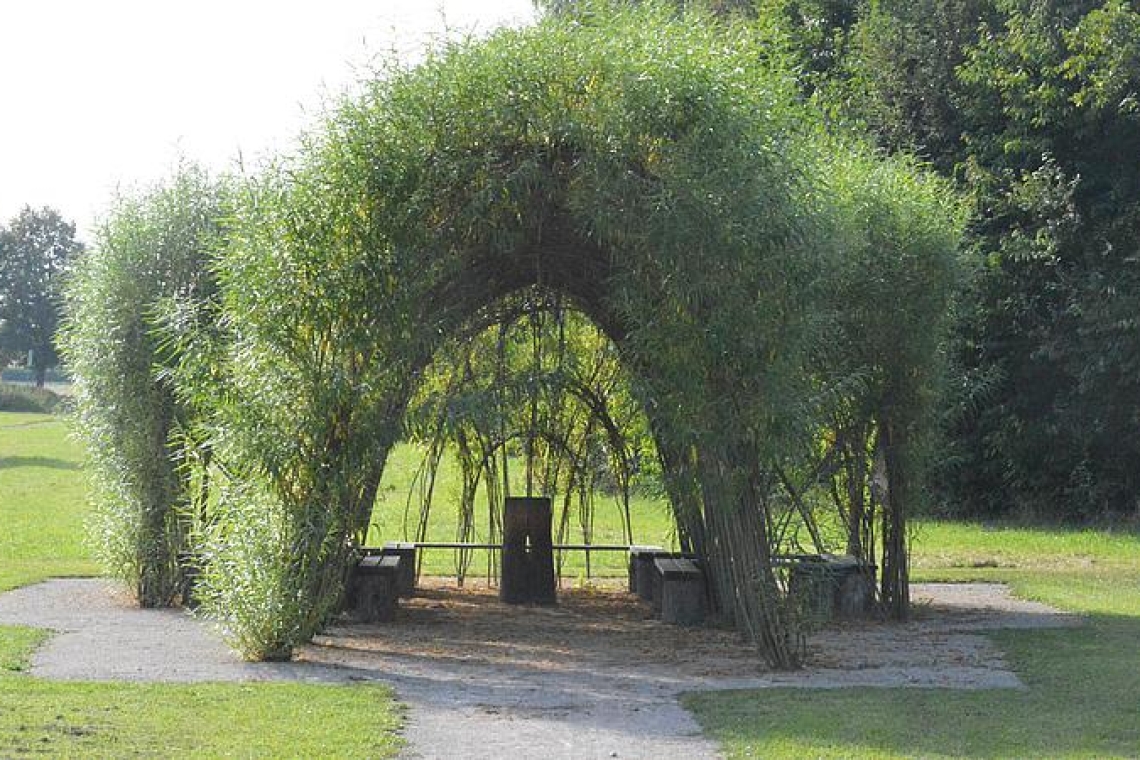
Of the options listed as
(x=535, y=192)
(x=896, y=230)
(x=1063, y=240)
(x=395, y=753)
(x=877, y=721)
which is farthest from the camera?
(x=1063, y=240)

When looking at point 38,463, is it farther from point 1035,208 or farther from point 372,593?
point 372,593

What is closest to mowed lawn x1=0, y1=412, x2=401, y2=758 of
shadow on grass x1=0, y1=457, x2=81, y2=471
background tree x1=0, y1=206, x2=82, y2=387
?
shadow on grass x1=0, y1=457, x2=81, y2=471

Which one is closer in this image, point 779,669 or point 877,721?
point 877,721

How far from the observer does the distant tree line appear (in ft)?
71.1

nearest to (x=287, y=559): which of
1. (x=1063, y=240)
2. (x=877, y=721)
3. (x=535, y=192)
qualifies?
(x=535, y=192)

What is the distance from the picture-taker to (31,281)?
7781 cm

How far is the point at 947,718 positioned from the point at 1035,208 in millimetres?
14836

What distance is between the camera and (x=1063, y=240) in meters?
22.2

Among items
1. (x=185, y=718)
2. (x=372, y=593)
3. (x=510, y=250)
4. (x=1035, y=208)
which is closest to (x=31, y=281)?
(x=1035, y=208)

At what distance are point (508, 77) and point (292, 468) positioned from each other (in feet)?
9.70

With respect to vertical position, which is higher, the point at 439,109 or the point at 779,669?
the point at 439,109

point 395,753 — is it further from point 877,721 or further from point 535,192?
point 535,192

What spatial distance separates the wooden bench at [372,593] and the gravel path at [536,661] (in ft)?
0.63

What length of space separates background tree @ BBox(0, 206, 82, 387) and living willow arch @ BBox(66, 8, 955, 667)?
64.2m
